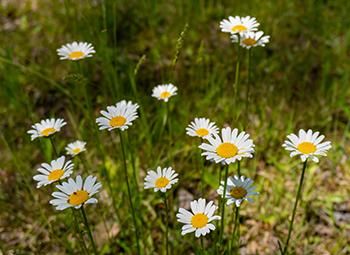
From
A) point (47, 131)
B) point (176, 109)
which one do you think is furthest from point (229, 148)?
point (176, 109)

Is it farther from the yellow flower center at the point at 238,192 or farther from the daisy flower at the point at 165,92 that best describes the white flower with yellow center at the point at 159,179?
the daisy flower at the point at 165,92

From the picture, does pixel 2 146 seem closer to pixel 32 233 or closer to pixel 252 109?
pixel 32 233

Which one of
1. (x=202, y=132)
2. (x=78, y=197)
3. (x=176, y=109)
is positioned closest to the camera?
(x=78, y=197)

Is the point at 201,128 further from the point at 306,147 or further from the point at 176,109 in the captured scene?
the point at 176,109

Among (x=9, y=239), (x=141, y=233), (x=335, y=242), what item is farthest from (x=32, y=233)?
(x=335, y=242)

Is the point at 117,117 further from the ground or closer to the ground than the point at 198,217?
further from the ground

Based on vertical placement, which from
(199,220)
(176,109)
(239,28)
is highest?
(239,28)
